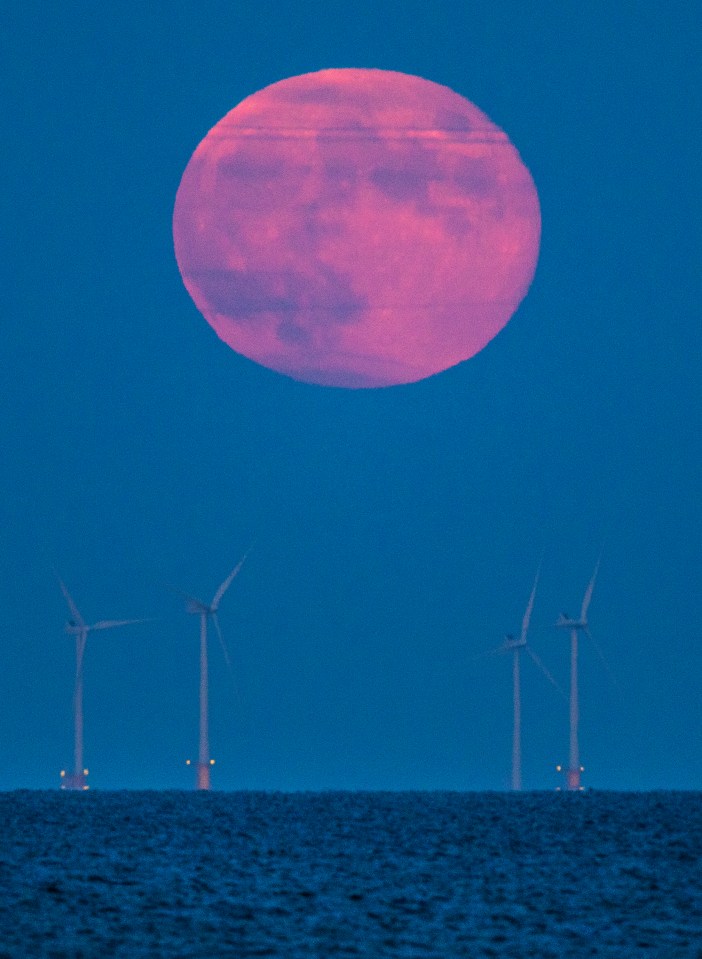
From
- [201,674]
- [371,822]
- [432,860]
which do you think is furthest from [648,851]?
[201,674]

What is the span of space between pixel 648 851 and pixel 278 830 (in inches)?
268

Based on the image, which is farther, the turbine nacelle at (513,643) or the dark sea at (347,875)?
the turbine nacelle at (513,643)

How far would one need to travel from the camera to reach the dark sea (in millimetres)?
23234

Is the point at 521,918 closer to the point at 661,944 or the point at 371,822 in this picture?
the point at 661,944

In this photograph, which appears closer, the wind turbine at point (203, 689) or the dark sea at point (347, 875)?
the dark sea at point (347, 875)

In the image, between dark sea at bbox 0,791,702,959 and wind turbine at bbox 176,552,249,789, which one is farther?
wind turbine at bbox 176,552,249,789

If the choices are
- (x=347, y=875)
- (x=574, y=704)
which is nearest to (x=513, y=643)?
(x=574, y=704)

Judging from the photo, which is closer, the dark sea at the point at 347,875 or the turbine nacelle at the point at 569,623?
the dark sea at the point at 347,875

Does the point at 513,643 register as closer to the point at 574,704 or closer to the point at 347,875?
the point at 574,704

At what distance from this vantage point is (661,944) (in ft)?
76.3

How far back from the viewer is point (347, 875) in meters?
29.8

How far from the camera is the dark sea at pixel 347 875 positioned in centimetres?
Result: 2323

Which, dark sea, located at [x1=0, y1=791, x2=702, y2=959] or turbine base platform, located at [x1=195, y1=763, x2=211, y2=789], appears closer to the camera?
dark sea, located at [x1=0, y1=791, x2=702, y2=959]

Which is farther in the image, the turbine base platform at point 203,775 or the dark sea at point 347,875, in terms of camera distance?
the turbine base platform at point 203,775
